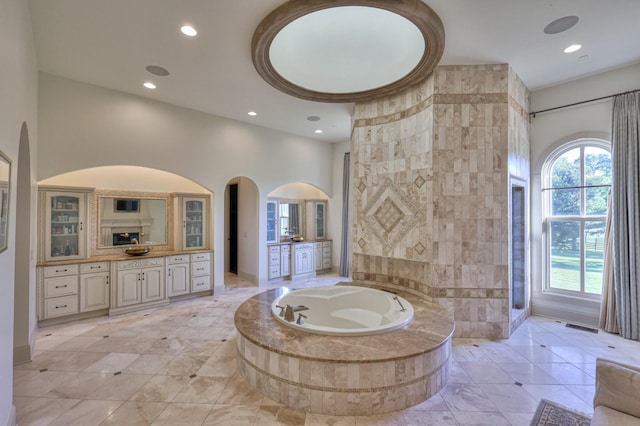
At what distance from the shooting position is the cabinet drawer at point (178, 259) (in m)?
4.89

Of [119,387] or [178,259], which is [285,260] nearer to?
[178,259]

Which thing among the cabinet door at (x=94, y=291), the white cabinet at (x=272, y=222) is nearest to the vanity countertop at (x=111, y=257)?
the cabinet door at (x=94, y=291)

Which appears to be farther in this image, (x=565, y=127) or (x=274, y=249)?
(x=274, y=249)

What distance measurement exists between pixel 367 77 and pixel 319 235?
14.6 feet

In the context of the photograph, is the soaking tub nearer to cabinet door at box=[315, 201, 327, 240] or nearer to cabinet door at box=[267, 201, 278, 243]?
cabinet door at box=[267, 201, 278, 243]

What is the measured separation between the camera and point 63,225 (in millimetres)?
4148

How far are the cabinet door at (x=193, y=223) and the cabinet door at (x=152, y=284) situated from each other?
2.27 ft

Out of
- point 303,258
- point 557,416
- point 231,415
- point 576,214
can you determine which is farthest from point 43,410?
point 576,214

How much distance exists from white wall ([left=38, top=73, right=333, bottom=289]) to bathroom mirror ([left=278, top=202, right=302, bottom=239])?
34.0 inches

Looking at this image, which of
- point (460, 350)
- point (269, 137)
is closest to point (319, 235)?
point (269, 137)

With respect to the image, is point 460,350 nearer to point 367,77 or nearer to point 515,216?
point 515,216

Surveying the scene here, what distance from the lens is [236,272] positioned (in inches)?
287

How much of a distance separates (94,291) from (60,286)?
1.30 feet

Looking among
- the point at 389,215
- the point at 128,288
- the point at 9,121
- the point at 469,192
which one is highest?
the point at 9,121
